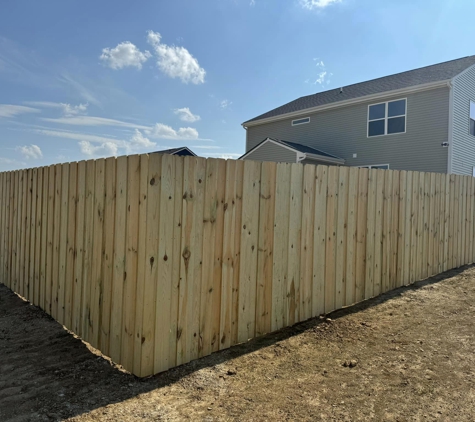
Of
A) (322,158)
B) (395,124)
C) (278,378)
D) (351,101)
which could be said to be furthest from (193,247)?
(351,101)

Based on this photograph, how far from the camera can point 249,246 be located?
342 centimetres

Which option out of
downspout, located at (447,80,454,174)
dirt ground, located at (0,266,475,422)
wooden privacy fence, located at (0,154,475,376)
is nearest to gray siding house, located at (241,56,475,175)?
downspout, located at (447,80,454,174)

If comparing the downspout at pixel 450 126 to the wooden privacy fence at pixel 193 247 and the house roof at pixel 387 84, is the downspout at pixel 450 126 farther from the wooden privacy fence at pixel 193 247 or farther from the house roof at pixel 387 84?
the wooden privacy fence at pixel 193 247

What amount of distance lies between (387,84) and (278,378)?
15.8 metres

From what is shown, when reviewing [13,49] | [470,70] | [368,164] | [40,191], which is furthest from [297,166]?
[470,70]

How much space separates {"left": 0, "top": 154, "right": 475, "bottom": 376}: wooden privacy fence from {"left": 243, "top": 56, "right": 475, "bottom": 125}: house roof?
10694 mm

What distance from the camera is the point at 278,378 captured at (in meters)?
2.76

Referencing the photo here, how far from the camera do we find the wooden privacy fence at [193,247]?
9.00 feet

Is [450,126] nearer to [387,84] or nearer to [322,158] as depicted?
[387,84]

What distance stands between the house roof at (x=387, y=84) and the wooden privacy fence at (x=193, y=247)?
10694mm

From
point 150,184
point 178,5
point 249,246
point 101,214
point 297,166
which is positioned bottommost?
point 249,246

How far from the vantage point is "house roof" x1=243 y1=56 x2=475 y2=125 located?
13.7 meters

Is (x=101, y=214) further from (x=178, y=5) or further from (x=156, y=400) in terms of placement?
(x=178, y=5)

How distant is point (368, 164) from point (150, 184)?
14.2 m
